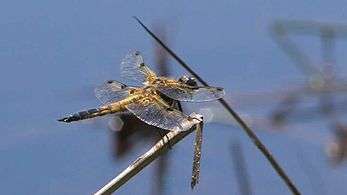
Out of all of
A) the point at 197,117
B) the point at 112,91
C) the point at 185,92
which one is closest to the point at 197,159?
the point at 197,117

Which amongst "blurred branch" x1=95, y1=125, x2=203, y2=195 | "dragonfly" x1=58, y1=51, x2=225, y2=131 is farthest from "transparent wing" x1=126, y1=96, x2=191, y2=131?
"blurred branch" x1=95, y1=125, x2=203, y2=195

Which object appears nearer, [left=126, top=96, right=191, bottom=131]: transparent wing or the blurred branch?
the blurred branch

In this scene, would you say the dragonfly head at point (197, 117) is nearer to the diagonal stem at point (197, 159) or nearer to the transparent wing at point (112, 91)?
the diagonal stem at point (197, 159)

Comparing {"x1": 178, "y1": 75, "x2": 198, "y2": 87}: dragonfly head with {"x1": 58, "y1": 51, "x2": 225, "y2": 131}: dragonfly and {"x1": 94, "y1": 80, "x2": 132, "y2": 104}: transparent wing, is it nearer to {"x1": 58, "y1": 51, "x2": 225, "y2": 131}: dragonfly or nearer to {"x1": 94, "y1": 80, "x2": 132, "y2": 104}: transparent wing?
{"x1": 58, "y1": 51, "x2": 225, "y2": 131}: dragonfly

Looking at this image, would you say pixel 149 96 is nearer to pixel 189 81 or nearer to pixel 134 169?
pixel 189 81

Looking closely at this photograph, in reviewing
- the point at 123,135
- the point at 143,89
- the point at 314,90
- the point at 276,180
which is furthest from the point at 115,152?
the point at 143,89

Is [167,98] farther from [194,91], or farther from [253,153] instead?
[253,153]

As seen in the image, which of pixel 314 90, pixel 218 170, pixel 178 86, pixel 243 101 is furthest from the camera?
pixel 218 170
